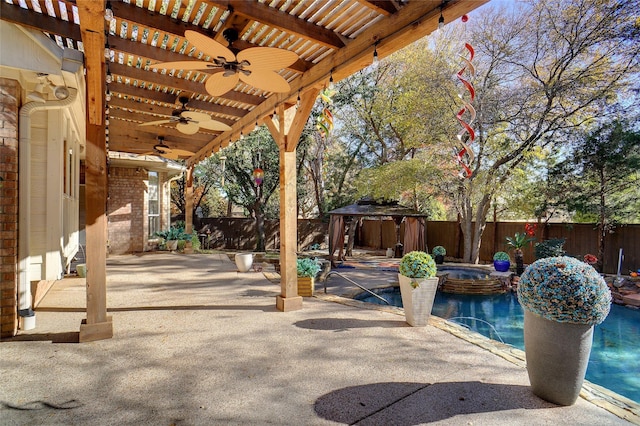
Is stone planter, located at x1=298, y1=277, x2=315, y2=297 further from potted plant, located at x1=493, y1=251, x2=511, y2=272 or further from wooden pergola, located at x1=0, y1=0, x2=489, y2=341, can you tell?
potted plant, located at x1=493, y1=251, x2=511, y2=272

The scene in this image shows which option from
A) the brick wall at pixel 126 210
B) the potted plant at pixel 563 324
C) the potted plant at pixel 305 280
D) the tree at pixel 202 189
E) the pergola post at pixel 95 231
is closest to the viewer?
the potted plant at pixel 563 324

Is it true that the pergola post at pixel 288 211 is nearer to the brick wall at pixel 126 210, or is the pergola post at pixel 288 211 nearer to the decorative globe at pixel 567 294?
the decorative globe at pixel 567 294

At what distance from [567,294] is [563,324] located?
210mm

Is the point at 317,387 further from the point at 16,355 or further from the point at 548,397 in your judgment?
the point at 16,355

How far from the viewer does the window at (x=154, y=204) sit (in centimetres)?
1142

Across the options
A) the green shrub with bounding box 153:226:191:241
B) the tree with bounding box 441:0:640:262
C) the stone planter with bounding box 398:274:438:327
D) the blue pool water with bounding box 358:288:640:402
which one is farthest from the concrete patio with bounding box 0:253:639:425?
the tree with bounding box 441:0:640:262

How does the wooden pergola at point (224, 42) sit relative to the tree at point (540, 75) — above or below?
below

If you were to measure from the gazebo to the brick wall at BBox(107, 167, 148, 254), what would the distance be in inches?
235

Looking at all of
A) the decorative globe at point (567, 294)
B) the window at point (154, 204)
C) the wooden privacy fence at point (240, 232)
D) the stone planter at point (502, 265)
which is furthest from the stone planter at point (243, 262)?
the wooden privacy fence at point (240, 232)

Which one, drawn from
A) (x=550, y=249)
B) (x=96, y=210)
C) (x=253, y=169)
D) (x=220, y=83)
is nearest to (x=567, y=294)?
(x=220, y=83)

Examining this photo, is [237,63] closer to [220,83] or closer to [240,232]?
[220,83]

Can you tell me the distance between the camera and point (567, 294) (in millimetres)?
2393

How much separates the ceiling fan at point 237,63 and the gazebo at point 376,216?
Result: 829 centimetres

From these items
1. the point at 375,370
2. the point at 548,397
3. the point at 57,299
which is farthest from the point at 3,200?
the point at 548,397
